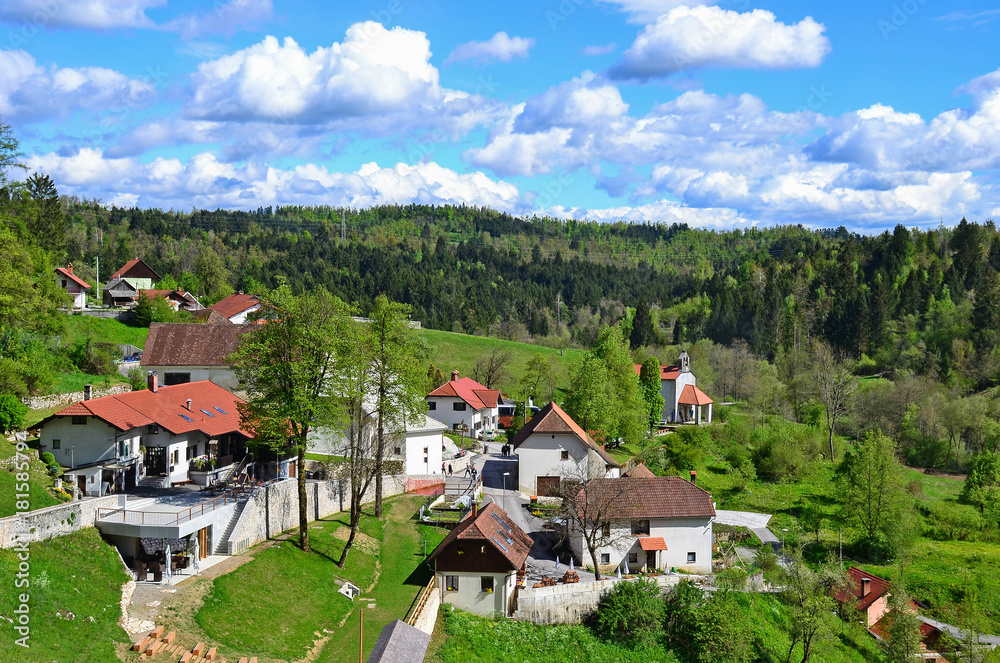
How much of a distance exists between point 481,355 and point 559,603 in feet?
219

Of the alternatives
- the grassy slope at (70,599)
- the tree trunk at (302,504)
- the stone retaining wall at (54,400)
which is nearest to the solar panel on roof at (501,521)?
the tree trunk at (302,504)

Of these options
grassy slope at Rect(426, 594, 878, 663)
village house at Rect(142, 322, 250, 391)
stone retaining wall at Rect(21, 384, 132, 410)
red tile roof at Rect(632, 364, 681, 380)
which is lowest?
grassy slope at Rect(426, 594, 878, 663)

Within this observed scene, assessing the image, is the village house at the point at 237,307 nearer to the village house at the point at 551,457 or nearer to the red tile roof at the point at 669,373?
the red tile roof at the point at 669,373

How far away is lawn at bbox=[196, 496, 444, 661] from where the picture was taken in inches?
918

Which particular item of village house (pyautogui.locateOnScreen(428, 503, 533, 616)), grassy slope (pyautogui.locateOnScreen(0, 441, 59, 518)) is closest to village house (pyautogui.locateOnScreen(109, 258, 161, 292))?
grassy slope (pyautogui.locateOnScreen(0, 441, 59, 518))

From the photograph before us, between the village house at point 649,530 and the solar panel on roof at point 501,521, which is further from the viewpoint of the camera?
the village house at point 649,530

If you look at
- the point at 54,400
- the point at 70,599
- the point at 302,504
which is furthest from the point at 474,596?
the point at 54,400

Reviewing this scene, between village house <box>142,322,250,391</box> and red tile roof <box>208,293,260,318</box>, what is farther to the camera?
red tile roof <box>208,293,260,318</box>

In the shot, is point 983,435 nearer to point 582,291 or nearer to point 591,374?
point 591,374

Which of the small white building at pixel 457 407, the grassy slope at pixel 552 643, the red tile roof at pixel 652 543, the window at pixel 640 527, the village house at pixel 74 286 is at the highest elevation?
the village house at pixel 74 286

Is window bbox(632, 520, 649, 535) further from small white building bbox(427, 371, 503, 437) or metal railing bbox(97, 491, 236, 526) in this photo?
small white building bbox(427, 371, 503, 437)

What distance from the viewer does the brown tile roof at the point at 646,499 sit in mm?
37469

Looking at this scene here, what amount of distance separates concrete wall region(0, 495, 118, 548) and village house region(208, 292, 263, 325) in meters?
57.4

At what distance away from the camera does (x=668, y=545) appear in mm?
39125
